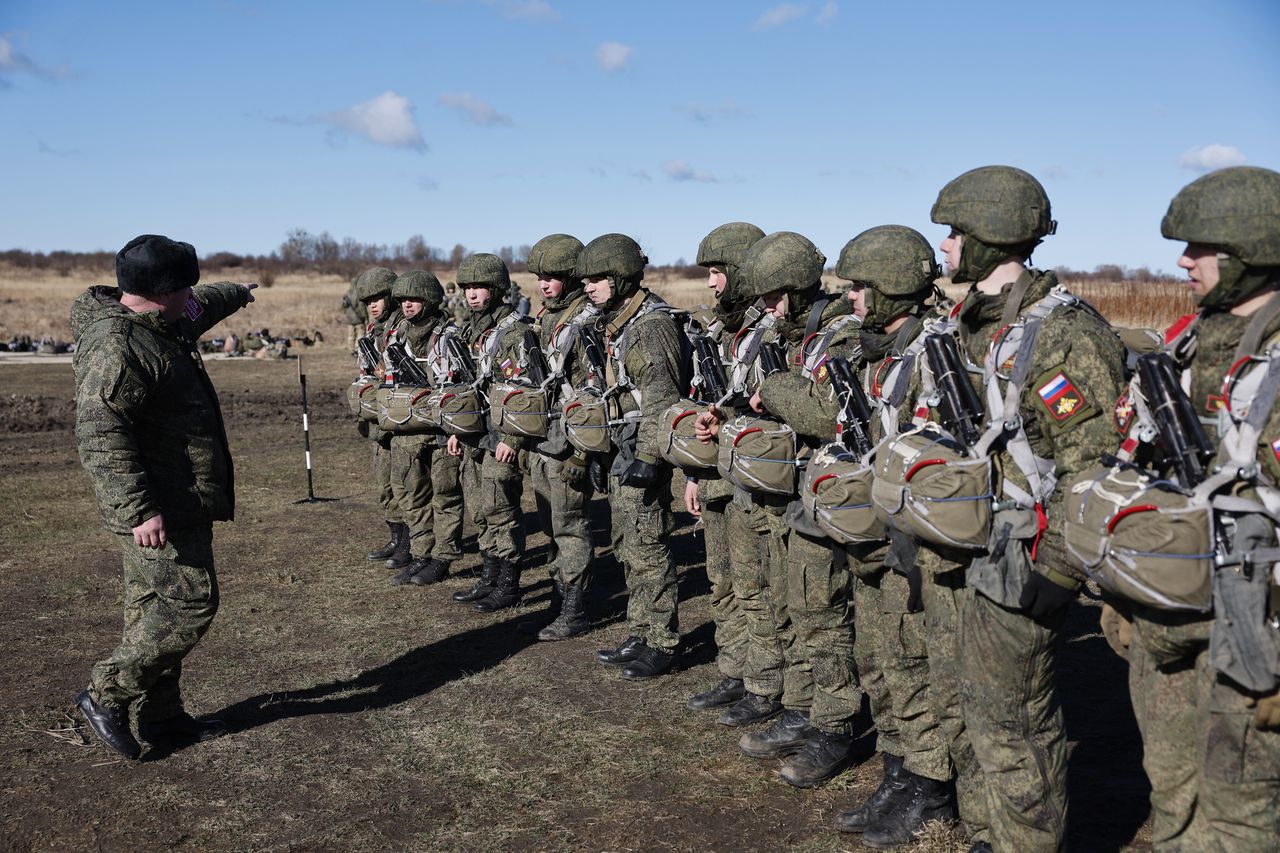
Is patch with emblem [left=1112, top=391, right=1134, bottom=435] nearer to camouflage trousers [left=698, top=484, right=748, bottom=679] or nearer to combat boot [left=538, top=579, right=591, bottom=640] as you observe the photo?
camouflage trousers [left=698, top=484, right=748, bottom=679]

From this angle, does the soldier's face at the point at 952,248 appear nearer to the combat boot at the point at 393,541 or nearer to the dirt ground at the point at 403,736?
the dirt ground at the point at 403,736

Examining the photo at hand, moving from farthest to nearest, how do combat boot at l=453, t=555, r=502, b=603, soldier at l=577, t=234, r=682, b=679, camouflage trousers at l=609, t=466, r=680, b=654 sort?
combat boot at l=453, t=555, r=502, b=603 → camouflage trousers at l=609, t=466, r=680, b=654 → soldier at l=577, t=234, r=682, b=679

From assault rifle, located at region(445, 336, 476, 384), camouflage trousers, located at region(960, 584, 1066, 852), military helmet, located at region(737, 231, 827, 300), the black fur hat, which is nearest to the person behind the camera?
camouflage trousers, located at region(960, 584, 1066, 852)

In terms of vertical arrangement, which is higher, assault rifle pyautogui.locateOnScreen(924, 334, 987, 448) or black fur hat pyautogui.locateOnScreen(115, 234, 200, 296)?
black fur hat pyautogui.locateOnScreen(115, 234, 200, 296)

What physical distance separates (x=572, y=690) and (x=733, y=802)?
1.86 m

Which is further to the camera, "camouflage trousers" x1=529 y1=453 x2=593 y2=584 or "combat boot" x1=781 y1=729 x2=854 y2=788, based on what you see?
"camouflage trousers" x1=529 y1=453 x2=593 y2=584

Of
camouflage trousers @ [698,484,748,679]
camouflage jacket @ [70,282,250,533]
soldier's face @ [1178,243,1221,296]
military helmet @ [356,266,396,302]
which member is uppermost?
military helmet @ [356,266,396,302]

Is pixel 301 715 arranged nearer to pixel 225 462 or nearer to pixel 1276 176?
pixel 225 462

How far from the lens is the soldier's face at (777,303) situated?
6.06 meters

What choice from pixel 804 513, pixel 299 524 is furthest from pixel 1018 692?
pixel 299 524

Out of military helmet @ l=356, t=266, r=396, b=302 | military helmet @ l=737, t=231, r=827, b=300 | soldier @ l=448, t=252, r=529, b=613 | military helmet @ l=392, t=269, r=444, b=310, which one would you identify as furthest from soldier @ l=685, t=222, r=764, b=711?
military helmet @ l=356, t=266, r=396, b=302

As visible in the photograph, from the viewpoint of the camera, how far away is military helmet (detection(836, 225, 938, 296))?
500 centimetres

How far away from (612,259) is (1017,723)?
428 cm

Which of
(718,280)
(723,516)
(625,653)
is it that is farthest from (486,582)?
(718,280)
